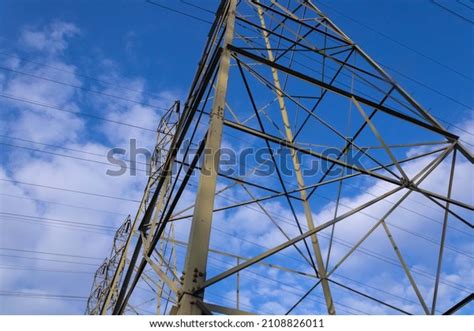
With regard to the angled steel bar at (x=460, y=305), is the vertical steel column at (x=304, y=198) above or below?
above

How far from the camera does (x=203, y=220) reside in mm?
3967

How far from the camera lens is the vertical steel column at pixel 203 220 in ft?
11.8

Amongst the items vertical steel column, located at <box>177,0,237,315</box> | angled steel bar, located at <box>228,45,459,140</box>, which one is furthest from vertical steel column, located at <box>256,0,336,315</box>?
vertical steel column, located at <box>177,0,237,315</box>

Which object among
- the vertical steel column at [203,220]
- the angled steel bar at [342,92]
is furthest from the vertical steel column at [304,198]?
the vertical steel column at [203,220]

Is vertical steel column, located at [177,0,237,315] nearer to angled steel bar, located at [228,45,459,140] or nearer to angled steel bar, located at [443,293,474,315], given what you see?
angled steel bar, located at [228,45,459,140]

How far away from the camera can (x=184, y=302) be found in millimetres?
3566

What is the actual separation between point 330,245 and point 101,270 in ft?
94.1

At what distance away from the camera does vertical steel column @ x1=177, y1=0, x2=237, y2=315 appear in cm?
360

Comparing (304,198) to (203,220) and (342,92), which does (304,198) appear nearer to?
(342,92)

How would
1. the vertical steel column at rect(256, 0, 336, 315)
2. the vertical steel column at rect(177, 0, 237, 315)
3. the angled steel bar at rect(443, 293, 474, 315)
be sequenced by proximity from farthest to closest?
the vertical steel column at rect(256, 0, 336, 315) → the angled steel bar at rect(443, 293, 474, 315) → the vertical steel column at rect(177, 0, 237, 315)

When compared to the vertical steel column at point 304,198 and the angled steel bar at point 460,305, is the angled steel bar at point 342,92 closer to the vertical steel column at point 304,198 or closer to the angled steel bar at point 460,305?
the vertical steel column at point 304,198

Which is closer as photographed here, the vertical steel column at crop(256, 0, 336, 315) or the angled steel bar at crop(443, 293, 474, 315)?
the angled steel bar at crop(443, 293, 474, 315)

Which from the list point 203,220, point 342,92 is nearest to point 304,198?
point 342,92

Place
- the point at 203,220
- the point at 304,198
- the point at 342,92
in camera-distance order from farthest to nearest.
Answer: the point at 304,198 < the point at 342,92 < the point at 203,220
